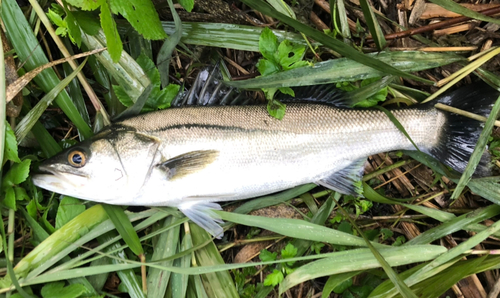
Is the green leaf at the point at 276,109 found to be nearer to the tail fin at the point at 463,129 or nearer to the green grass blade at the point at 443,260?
the tail fin at the point at 463,129

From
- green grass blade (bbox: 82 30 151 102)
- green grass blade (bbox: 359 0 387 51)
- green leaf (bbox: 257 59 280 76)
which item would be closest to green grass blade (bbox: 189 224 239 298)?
green grass blade (bbox: 82 30 151 102)

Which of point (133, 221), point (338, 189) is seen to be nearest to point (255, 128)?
point (338, 189)

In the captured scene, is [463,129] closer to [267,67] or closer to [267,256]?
[267,67]

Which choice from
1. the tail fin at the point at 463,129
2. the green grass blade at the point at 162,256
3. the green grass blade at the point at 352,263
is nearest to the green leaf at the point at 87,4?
the green grass blade at the point at 162,256

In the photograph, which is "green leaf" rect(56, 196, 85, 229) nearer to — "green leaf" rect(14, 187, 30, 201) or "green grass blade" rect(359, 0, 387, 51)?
"green leaf" rect(14, 187, 30, 201)

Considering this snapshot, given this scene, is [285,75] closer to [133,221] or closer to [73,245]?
[133,221]

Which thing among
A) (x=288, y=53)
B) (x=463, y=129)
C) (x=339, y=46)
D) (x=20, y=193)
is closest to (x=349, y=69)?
(x=339, y=46)
